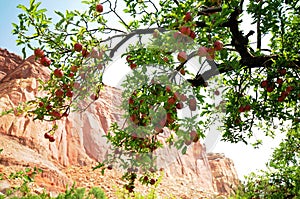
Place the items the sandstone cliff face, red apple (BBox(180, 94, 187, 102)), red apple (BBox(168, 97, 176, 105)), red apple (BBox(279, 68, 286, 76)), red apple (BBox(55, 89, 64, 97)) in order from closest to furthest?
1. red apple (BBox(168, 97, 176, 105))
2. red apple (BBox(180, 94, 187, 102))
3. red apple (BBox(55, 89, 64, 97))
4. red apple (BBox(279, 68, 286, 76))
5. the sandstone cliff face

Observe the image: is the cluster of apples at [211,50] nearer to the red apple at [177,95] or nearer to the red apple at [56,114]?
the red apple at [177,95]

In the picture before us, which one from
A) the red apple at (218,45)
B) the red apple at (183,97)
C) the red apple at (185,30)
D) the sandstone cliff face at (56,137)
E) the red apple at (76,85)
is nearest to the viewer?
the red apple at (185,30)

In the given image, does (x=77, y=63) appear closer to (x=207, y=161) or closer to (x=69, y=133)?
(x=69, y=133)

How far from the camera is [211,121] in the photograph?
604 centimetres

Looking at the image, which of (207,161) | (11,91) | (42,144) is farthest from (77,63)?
(207,161)

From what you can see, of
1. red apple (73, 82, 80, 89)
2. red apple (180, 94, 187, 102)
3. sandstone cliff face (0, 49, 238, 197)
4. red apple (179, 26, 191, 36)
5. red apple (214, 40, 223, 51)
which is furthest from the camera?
sandstone cliff face (0, 49, 238, 197)

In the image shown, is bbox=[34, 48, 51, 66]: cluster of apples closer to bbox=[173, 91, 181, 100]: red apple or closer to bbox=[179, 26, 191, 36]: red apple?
bbox=[173, 91, 181, 100]: red apple

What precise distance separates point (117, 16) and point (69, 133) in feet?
69.5

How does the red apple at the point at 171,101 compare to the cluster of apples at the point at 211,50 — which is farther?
the red apple at the point at 171,101

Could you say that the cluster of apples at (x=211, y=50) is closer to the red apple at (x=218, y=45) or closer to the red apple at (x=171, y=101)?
the red apple at (x=218, y=45)

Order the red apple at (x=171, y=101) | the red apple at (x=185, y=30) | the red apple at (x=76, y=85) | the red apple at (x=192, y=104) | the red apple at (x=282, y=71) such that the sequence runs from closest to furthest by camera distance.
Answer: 1. the red apple at (x=185, y=30)
2. the red apple at (x=171, y=101)
3. the red apple at (x=192, y=104)
4. the red apple at (x=282, y=71)
5. the red apple at (x=76, y=85)

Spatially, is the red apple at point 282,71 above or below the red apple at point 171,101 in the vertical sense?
above

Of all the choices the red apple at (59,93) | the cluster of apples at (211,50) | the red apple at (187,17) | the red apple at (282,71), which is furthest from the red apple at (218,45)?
the red apple at (59,93)

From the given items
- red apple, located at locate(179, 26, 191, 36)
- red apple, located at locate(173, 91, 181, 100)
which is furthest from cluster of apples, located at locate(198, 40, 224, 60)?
red apple, located at locate(173, 91, 181, 100)
